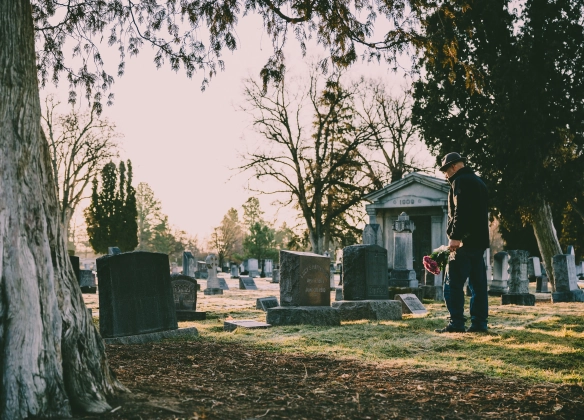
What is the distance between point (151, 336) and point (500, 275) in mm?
11986

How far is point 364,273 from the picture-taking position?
10.3 metres

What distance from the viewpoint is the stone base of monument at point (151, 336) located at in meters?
6.66

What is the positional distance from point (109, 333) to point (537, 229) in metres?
13.7

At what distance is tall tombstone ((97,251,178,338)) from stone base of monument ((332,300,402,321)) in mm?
3432

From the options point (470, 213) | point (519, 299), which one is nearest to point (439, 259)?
point (470, 213)

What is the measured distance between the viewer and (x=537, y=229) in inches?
656

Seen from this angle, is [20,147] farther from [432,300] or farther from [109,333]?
[432,300]

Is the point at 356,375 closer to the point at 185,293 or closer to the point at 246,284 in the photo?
the point at 185,293

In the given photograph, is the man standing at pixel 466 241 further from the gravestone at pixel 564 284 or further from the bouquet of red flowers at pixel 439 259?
the gravestone at pixel 564 284

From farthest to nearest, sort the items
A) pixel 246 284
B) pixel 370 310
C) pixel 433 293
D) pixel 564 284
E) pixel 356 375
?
pixel 246 284 → pixel 433 293 → pixel 564 284 → pixel 370 310 → pixel 356 375

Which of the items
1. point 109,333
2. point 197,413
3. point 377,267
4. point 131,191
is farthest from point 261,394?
point 131,191

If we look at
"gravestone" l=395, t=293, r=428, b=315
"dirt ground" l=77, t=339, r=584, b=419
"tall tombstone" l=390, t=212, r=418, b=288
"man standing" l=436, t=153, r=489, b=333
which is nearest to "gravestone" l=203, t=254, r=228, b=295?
"tall tombstone" l=390, t=212, r=418, b=288

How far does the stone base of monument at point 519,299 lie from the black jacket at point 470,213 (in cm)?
673

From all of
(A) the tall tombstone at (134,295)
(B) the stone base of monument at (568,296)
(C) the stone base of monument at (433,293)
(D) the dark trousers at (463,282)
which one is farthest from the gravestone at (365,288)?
(B) the stone base of monument at (568,296)
